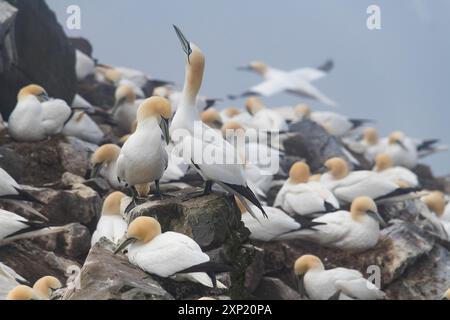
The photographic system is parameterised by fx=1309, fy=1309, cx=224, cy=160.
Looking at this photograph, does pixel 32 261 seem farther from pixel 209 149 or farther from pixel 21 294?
pixel 21 294

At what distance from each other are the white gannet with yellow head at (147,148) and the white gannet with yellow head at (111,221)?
867mm

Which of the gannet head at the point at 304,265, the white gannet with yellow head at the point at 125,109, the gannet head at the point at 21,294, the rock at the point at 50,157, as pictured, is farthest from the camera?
the white gannet with yellow head at the point at 125,109

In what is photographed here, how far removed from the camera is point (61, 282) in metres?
10.4

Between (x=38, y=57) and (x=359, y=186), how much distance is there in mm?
4033

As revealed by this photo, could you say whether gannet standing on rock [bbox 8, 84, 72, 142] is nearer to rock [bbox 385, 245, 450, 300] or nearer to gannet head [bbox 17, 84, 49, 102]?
gannet head [bbox 17, 84, 49, 102]

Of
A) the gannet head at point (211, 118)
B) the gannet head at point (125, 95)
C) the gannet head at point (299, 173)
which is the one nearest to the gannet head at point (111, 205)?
the gannet head at point (299, 173)

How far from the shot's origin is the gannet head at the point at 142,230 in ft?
29.8

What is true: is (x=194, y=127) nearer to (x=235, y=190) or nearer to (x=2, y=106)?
(x=235, y=190)

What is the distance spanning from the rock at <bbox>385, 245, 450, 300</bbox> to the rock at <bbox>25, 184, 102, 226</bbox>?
283cm

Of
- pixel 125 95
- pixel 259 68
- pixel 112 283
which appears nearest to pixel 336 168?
pixel 125 95

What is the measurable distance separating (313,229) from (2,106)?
4.13 metres

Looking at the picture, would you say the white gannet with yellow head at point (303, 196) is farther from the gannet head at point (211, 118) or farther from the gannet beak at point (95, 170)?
the gannet head at point (211, 118)
